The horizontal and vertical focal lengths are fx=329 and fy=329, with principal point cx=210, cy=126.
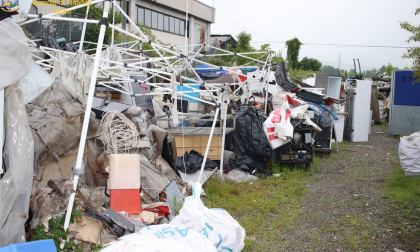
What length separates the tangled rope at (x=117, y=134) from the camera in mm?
4555

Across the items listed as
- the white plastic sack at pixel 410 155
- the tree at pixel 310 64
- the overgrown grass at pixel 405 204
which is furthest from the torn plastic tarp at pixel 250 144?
the tree at pixel 310 64

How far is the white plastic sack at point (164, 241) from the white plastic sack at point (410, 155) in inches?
198

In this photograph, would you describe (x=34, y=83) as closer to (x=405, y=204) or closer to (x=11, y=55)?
(x=11, y=55)

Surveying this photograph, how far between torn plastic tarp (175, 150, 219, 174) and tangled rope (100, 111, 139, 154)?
1.74m

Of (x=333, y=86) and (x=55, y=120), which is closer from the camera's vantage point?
(x=55, y=120)

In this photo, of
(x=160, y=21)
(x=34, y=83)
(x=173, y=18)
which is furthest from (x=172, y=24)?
(x=34, y=83)

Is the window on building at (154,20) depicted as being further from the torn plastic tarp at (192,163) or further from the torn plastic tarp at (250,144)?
the torn plastic tarp at (192,163)

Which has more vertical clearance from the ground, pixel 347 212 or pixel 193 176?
pixel 193 176

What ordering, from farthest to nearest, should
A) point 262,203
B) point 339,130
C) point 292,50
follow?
point 292,50
point 339,130
point 262,203

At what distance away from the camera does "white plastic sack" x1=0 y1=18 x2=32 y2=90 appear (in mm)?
2451

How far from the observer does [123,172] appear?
4070 mm

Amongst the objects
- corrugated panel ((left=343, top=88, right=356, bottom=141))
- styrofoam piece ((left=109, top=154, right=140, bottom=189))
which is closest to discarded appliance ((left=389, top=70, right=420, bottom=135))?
corrugated panel ((left=343, top=88, right=356, bottom=141))

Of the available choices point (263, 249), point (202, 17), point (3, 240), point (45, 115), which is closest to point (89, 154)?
point (45, 115)

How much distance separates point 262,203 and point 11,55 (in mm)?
4205
